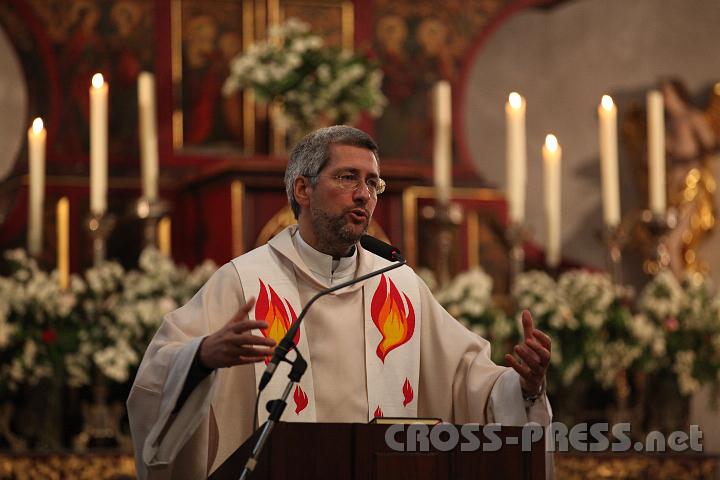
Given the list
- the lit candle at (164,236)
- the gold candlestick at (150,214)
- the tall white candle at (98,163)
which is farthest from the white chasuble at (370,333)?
the lit candle at (164,236)

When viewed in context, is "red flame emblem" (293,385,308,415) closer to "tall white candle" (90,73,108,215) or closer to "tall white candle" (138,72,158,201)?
"tall white candle" (90,73,108,215)

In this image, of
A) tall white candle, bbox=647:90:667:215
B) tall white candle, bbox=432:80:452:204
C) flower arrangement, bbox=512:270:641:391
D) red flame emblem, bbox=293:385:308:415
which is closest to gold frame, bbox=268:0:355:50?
tall white candle, bbox=432:80:452:204

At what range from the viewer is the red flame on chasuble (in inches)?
186

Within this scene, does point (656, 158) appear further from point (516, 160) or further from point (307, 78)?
point (307, 78)

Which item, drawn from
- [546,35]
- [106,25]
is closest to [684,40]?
[546,35]

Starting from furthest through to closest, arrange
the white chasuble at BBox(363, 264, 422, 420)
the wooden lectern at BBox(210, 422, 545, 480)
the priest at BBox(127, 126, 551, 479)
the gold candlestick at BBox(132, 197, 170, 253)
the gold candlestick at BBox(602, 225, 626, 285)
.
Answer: the gold candlestick at BBox(602, 225, 626, 285) → the gold candlestick at BBox(132, 197, 170, 253) → the white chasuble at BBox(363, 264, 422, 420) → the priest at BBox(127, 126, 551, 479) → the wooden lectern at BBox(210, 422, 545, 480)

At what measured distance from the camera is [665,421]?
7.16 meters

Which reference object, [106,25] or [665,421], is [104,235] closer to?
[106,25]

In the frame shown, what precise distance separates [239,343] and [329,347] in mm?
925

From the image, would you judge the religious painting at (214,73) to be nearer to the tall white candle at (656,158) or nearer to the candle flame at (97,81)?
the candle flame at (97,81)

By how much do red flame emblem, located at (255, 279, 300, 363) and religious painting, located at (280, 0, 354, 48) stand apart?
3.69 metres

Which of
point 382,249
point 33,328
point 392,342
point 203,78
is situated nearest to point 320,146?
point 382,249

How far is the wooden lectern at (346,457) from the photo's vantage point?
370 cm

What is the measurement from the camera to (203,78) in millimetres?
8023
